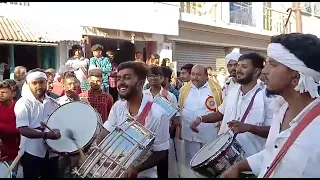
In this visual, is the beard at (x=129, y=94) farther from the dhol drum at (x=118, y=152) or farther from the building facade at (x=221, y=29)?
the building facade at (x=221, y=29)

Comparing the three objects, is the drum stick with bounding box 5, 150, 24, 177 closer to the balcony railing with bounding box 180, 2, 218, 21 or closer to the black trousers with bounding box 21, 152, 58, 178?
the black trousers with bounding box 21, 152, 58, 178

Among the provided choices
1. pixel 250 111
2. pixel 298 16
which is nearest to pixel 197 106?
pixel 250 111

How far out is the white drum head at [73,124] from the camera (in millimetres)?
4981

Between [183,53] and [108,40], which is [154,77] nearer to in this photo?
[108,40]

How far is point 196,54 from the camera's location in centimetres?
1955

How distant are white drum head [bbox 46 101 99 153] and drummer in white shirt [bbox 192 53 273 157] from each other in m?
1.32

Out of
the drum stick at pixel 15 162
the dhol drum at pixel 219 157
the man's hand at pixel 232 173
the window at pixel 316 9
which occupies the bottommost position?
the drum stick at pixel 15 162

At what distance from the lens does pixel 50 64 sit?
12.7 metres

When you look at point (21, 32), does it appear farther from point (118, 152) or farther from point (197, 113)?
point (118, 152)

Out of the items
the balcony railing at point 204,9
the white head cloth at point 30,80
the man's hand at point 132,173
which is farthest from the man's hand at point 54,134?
the balcony railing at point 204,9

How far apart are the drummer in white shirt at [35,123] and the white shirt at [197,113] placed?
81.2 inches

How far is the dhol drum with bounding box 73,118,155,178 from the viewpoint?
12.0 feet

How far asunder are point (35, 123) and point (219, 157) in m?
2.07

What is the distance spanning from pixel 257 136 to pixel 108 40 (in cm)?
1056
